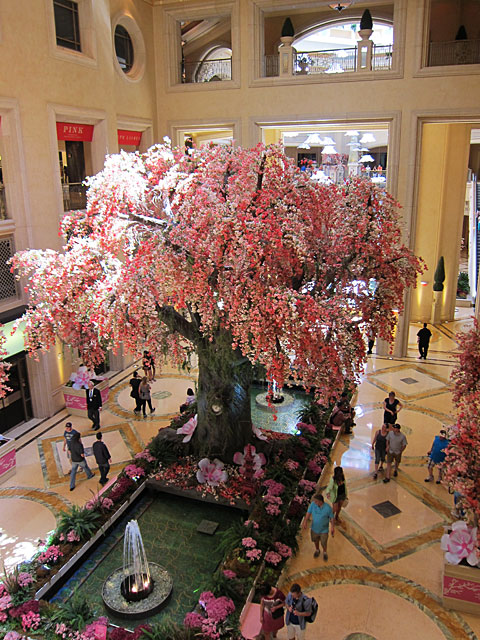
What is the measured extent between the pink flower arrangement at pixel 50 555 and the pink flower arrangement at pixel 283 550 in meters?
3.03

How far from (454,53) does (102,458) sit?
13460 millimetres

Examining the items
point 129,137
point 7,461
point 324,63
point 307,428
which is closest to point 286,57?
point 324,63

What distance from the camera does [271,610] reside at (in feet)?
21.3

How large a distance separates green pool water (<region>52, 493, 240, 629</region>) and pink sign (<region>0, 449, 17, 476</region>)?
2.89 meters

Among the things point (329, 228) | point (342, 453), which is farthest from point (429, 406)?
point (329, 228)

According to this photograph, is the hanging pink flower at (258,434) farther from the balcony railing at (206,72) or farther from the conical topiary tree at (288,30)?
the balcony railing at (206,72)

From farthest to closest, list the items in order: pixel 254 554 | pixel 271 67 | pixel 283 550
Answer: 1. pixel 271 67
2. pixel 283 550
3. pixel 254 554

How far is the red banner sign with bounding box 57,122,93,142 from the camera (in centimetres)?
1341

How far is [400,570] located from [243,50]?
14.0 meters

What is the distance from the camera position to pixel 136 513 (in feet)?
31.0

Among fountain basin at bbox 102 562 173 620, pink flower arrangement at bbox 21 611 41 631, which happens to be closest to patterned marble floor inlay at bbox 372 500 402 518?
fountain basin at bbox 102 562 173 620

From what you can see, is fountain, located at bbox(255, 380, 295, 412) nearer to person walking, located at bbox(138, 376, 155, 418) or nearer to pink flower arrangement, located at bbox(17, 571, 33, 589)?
person walking, located at bbox(138, 376, 155, 418)

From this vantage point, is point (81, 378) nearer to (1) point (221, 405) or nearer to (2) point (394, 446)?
(1) point (221, 405)

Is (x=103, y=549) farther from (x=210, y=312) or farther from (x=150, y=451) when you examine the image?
(x=210, y=312)
